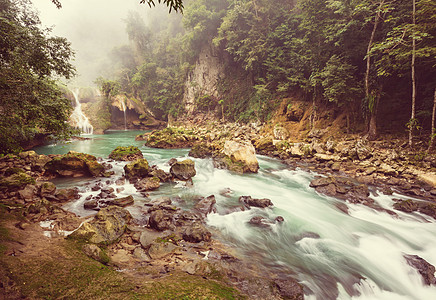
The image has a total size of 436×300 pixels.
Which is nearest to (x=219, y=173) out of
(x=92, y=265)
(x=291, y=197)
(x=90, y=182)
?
(x=291, y=197)

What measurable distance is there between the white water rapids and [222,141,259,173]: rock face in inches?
96.1

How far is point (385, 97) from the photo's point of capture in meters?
13.1

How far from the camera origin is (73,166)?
30.9 feet

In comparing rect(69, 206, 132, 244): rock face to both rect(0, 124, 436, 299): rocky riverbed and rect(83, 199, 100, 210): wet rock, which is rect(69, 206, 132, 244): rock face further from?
rect(83, 199, 100, 210): wet rock

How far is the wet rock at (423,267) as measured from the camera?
13.5ft

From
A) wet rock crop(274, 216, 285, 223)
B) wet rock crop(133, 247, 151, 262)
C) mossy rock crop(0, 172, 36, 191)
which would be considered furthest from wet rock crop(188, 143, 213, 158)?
wet rock crop(133, 247, 151, 262)

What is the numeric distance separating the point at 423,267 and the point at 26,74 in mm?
12155

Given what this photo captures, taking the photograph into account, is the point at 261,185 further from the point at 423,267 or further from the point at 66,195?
the point at 66,195

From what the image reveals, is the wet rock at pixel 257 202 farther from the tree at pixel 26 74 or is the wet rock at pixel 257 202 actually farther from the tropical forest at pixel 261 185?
the tree at pixel 26 74

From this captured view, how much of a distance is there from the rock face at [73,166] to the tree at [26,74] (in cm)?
334

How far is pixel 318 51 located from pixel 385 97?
6469 millimetres

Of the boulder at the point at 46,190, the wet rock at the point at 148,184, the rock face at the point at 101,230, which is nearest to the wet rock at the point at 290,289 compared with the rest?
the rock face at the point at 101,230

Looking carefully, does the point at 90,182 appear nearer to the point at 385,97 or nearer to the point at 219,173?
the point at 219,173

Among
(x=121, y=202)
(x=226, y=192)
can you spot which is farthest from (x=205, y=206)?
(x=121, y=202)
